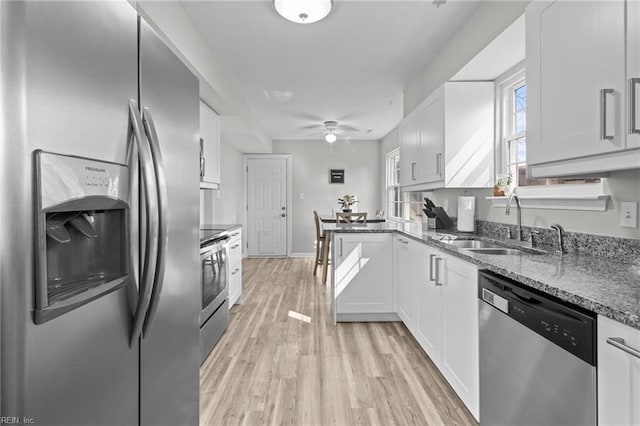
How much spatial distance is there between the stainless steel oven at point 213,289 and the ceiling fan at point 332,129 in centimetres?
334

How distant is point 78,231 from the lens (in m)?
0.78

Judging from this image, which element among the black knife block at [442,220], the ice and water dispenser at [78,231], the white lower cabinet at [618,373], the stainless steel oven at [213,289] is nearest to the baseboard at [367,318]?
the black knife block at [442,220]

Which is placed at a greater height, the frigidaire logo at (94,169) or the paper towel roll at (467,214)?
the frigidaire logo at (94,169)

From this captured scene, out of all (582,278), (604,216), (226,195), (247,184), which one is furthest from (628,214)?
(247,184)

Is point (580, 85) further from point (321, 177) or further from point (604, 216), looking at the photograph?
point (321, 177)

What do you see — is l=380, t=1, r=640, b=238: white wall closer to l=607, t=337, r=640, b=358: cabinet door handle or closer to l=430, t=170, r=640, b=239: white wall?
l=430, t=170, r=640, b=239: white wall

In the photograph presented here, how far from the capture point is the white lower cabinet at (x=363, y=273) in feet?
10.8

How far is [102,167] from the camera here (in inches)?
31.0

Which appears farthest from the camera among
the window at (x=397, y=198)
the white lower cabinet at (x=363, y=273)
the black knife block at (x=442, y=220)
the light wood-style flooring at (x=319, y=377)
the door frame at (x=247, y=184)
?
the door frame at (x=247, y=184)

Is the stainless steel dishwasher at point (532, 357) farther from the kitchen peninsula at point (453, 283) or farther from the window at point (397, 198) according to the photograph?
the window at point (397, 198)

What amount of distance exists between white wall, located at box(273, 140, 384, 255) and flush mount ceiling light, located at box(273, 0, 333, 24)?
517 cm

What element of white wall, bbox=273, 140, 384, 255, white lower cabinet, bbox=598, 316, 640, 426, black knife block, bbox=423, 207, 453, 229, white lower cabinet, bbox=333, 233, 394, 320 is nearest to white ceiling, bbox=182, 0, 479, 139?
black knife block, bbox=423, 207, 453, 229

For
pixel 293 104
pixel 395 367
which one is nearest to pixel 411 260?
pixel 395 367

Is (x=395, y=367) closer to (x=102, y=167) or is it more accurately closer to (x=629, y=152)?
(x=629, y=152)
